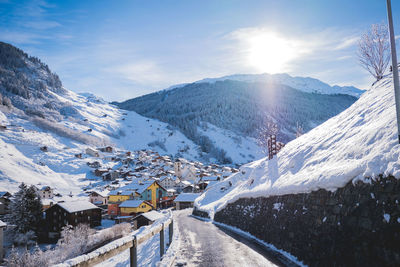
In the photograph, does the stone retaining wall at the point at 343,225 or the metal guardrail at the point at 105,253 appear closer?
the metal guardrail at the point at 105,253

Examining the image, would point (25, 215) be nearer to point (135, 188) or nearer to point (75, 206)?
point (75, 206)

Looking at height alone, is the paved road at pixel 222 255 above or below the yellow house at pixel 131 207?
above

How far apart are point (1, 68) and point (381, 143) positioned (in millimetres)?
249699

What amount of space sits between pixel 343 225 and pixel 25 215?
52.6 meters

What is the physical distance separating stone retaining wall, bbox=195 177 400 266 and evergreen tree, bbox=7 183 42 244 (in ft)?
156

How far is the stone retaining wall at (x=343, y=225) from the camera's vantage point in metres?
5.54

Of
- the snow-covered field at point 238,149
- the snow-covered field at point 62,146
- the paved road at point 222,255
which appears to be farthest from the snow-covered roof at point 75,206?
the snow-covered field at point 238,149

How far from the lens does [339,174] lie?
763 centimetres

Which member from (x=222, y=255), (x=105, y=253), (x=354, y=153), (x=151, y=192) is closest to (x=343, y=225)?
(x=354, y=153)

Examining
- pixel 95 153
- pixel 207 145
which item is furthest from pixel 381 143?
pixel 207 145

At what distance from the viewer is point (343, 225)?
682 centimetres

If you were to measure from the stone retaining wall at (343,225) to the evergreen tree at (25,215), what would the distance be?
1870 inches

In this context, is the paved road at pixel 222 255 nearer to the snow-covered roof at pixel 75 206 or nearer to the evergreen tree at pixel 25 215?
the snow-covered roof at pixel 75 206

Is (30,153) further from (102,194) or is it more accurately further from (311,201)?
(311,201)
